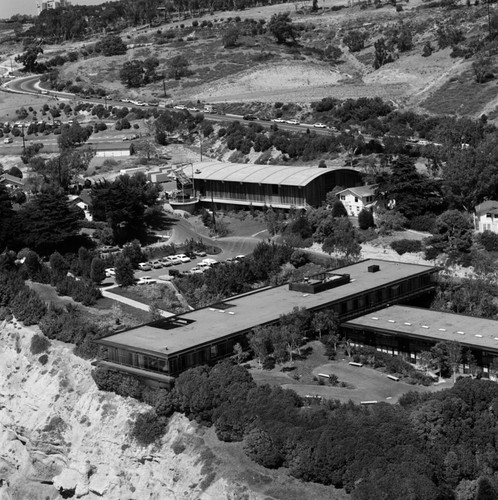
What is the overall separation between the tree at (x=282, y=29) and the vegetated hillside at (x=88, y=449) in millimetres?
86022

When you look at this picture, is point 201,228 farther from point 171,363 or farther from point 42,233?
point 171,363

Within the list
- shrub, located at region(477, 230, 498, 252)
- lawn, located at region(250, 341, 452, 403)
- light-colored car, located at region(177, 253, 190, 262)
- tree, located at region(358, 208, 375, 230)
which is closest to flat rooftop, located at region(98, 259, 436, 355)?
lawn, located at region(250, 341, 452, 403)

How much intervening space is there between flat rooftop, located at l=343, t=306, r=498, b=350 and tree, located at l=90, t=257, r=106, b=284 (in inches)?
730

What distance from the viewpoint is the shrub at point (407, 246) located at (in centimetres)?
6725

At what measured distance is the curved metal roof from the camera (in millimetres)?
78188

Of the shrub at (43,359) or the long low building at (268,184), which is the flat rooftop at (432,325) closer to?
the shrub at (43,359)

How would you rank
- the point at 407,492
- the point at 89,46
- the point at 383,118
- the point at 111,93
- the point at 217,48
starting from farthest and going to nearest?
1. the point at 89,46
2. the point at 217,48
3. the point at 111,93
4. the point at 383,118
5. the point at 407,492

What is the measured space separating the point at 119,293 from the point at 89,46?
353 ft

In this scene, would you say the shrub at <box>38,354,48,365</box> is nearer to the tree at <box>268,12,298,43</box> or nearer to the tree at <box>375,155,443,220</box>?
the tree at <box>375,155,443,220</box>

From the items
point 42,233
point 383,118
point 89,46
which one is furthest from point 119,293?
point 89,46

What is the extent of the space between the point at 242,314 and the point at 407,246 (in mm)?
15878

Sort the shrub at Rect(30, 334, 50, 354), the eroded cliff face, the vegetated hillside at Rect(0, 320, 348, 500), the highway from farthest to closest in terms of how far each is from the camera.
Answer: the highway, the shrub at Rect(30, 334, 50, 354), the eroded cliff face, the vegetated hillside at Rect(0, 320, 348, 500)

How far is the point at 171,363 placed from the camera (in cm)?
4947

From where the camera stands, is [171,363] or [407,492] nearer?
[407,492]
